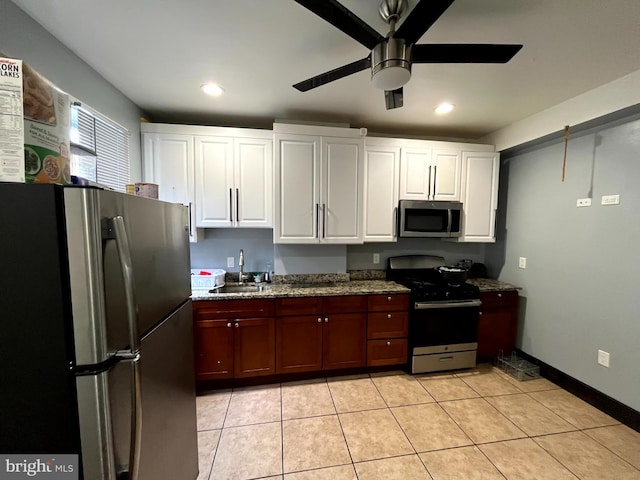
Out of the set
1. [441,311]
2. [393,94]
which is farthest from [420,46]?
[441,311]

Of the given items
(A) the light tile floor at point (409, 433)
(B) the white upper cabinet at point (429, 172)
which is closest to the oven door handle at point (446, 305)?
(A) the light tile floor at point (409, 433)

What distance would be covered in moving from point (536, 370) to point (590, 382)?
432 millimetres

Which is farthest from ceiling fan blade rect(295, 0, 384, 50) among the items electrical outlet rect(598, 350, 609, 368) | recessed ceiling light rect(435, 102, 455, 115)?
electrical outlet rect(598, 350, 609, 368)

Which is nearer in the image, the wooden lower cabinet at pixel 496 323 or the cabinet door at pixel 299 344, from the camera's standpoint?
the cabinet door at pixel 299 344

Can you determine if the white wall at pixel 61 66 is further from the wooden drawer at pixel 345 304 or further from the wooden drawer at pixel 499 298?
the wooden drawer at pixel 499 298

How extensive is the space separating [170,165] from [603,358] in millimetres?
4273

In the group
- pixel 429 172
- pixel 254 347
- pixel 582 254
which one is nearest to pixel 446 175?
pixel 429 172

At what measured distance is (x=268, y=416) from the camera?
2064mm

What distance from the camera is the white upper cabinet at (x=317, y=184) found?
2.55 m

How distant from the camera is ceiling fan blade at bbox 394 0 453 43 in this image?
975mm

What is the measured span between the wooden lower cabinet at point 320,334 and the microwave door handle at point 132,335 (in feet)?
5.46

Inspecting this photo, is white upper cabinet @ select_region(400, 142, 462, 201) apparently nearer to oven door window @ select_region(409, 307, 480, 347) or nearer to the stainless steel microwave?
the stainless steel microwave

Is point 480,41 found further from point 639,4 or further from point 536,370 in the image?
point 536,370

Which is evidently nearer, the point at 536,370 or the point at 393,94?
the point at 393,94
